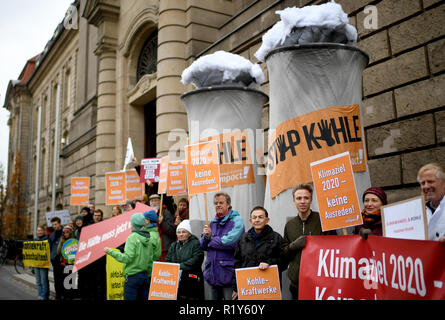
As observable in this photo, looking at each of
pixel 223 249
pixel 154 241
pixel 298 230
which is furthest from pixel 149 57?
pixel 298 230

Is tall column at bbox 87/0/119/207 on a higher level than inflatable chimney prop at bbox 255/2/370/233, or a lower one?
higher

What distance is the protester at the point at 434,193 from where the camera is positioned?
300 centimetres

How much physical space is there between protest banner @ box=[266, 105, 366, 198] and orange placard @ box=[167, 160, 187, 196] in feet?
10.4

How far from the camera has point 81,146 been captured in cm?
2223

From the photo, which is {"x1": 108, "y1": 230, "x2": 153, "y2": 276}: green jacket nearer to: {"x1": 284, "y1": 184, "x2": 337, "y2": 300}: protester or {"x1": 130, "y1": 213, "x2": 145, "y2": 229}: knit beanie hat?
{"x1": 130, "y1": 213, "x2": 145, "y2": 229}: knit beanie hat

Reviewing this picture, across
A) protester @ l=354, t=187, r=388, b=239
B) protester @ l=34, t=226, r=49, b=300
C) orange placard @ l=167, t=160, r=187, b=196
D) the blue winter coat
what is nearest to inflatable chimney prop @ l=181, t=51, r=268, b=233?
the blue winter coat

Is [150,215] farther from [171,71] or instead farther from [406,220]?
[171,71]

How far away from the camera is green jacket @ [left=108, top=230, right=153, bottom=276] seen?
570 cm

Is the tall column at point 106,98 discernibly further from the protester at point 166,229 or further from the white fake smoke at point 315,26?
the white fake smoke at point 315,26

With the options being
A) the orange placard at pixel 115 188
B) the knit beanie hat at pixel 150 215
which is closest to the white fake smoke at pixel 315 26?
the knit beanie hat at pixel 150 215

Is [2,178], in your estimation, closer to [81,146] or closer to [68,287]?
[81,146]

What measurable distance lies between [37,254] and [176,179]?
13.9 feet

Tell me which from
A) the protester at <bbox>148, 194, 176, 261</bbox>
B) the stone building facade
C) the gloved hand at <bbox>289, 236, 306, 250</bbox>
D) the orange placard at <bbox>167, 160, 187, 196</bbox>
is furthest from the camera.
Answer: the orange placard at <bbox>167, 160, 187, 196</bbox>

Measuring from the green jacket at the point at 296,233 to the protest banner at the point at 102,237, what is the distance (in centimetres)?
329
